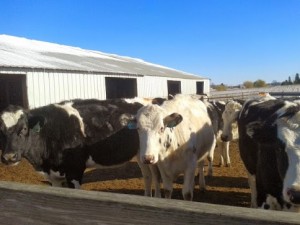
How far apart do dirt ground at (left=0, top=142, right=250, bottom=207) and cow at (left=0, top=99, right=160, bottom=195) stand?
124 cm

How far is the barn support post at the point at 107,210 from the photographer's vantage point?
117 centimetres

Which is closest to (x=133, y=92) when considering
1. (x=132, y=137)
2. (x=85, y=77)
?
(x=85, y=77)

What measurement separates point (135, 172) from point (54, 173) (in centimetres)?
349

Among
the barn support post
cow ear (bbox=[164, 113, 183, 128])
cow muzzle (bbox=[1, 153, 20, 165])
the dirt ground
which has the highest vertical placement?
cow ear (bbox=[164, 113, 183, 128])

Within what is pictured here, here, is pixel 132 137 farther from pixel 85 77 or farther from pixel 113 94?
pixel 113 94

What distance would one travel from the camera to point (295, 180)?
2.61m

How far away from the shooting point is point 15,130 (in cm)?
542

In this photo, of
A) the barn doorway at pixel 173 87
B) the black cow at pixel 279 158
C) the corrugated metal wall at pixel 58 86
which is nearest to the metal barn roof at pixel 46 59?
the corrugated metal wall at pixel 58 86

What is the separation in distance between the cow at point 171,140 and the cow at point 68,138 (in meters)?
0.97

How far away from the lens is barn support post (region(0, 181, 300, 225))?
3.83ft

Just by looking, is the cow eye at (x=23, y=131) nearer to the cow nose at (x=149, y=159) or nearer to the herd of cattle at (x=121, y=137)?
the herd of cattle at (x=121, y=137)

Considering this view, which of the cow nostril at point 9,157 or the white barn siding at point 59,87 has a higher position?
the white barn siding at point 59,87

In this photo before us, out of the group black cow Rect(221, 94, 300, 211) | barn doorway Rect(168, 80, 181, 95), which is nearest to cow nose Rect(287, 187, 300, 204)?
black cow Rect(221, 94, 300, 211)

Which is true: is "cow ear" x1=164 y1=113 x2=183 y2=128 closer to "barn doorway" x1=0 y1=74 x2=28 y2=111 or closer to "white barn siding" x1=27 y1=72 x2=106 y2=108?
"white barn siding" x1=27 y1=72 x2=106 y2=108
